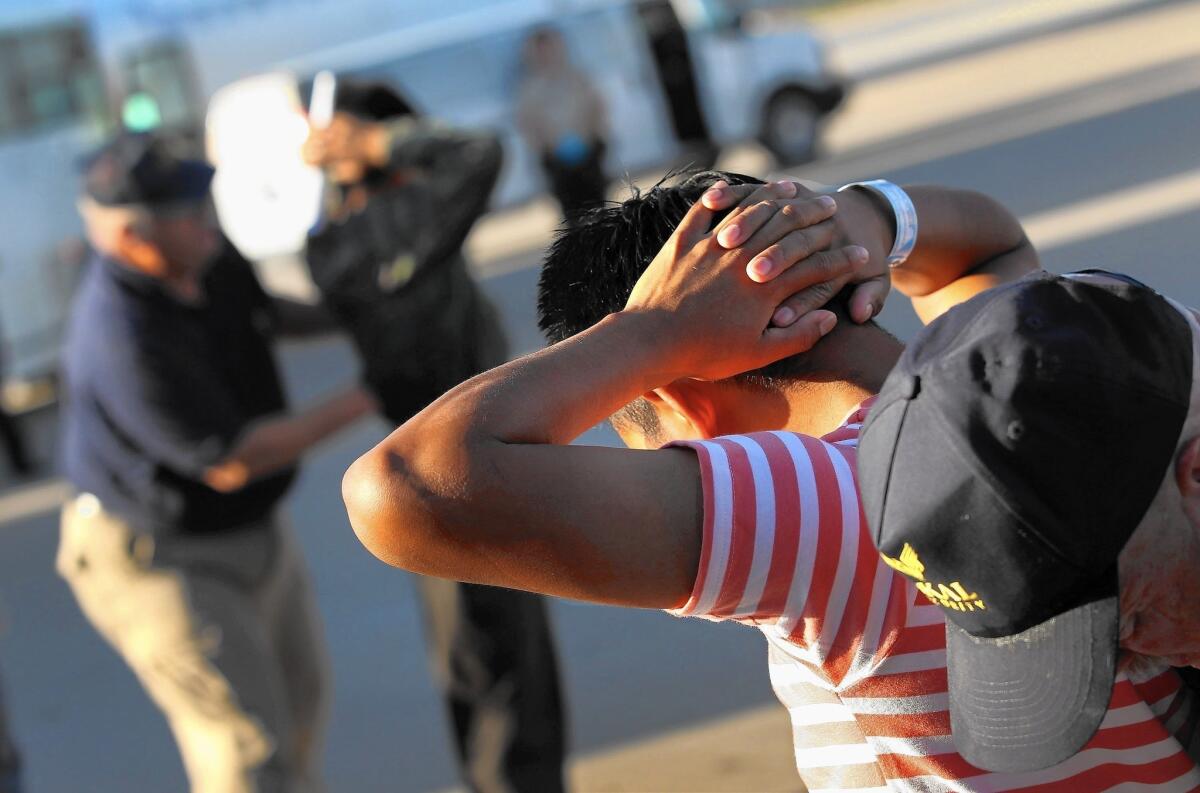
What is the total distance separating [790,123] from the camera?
14141mm

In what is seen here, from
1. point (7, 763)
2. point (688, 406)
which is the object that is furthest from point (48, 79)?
point (688, 406)

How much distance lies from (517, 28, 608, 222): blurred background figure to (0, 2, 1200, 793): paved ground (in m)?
0.88

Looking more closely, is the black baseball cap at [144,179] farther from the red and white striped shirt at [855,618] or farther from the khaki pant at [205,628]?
the red and white striped shirt at [855,618]

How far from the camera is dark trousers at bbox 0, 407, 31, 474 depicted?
9555 millimetres

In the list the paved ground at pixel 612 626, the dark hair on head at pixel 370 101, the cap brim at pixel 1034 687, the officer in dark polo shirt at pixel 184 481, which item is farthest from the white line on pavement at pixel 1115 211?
the cap brim at pixel 1034 687

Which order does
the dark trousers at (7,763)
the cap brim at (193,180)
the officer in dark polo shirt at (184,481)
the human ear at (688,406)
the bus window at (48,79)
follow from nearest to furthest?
the human ear at (688,406) → the officer in dark polo shirt at (184,481) → the cap brim at (193,180) → the dark trousers at (7,763) → the bus window at (48,79)

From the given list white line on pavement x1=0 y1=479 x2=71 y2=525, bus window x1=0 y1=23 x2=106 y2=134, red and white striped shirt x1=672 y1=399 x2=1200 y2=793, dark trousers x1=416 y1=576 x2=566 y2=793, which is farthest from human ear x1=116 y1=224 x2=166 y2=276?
bus window x1=0 y1=23 x2=106 y2=134

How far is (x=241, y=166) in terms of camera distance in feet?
43.8

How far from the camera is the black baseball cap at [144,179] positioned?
3.60 m

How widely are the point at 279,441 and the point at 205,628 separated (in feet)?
1.57

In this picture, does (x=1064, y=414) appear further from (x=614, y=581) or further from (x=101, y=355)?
(x=101, y=355)

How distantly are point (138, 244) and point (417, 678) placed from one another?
224 cm

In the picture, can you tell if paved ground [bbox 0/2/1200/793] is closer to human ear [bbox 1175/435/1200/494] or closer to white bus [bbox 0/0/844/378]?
white bus [bbox 0/0/844/378]

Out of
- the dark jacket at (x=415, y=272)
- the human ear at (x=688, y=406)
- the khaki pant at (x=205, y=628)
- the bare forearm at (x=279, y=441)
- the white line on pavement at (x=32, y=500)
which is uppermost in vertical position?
the human ear at (x=688, y=406)
